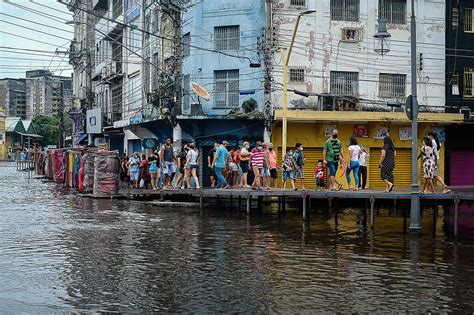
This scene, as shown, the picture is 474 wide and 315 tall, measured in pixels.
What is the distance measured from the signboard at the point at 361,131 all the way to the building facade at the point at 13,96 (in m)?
120

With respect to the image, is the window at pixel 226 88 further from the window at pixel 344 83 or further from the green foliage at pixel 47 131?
the green foliage at pixel 47 131

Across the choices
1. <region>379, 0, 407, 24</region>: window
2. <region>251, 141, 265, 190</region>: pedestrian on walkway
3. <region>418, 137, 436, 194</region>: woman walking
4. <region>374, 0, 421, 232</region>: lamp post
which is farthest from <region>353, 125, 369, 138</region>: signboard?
<region>374, 0, 421, 232</region>: lamp post

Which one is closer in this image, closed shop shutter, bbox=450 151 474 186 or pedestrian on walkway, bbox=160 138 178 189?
pedestrian on walkway, bbox=160 138 178 189

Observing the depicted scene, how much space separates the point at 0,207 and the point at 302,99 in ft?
48.2

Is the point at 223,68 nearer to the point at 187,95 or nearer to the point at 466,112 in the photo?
the point at 187,95

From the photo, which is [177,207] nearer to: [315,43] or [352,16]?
[315,43]

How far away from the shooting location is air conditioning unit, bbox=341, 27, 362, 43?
3656 cm

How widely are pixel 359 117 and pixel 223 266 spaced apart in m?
21.9

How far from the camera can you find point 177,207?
96.1ft

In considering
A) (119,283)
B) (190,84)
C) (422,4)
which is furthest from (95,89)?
(119,283)

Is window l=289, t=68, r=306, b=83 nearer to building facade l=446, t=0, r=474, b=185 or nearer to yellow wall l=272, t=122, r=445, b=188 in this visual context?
yellow wall l=272, t=122, r=445, b=188

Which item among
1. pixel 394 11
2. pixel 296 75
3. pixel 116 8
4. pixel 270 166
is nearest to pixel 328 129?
pixel 296 75

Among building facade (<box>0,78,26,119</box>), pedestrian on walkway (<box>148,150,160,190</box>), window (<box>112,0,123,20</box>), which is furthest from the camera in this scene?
building facade (<box>0,78,26,119</box>)

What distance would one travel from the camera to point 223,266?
15.1 meters
